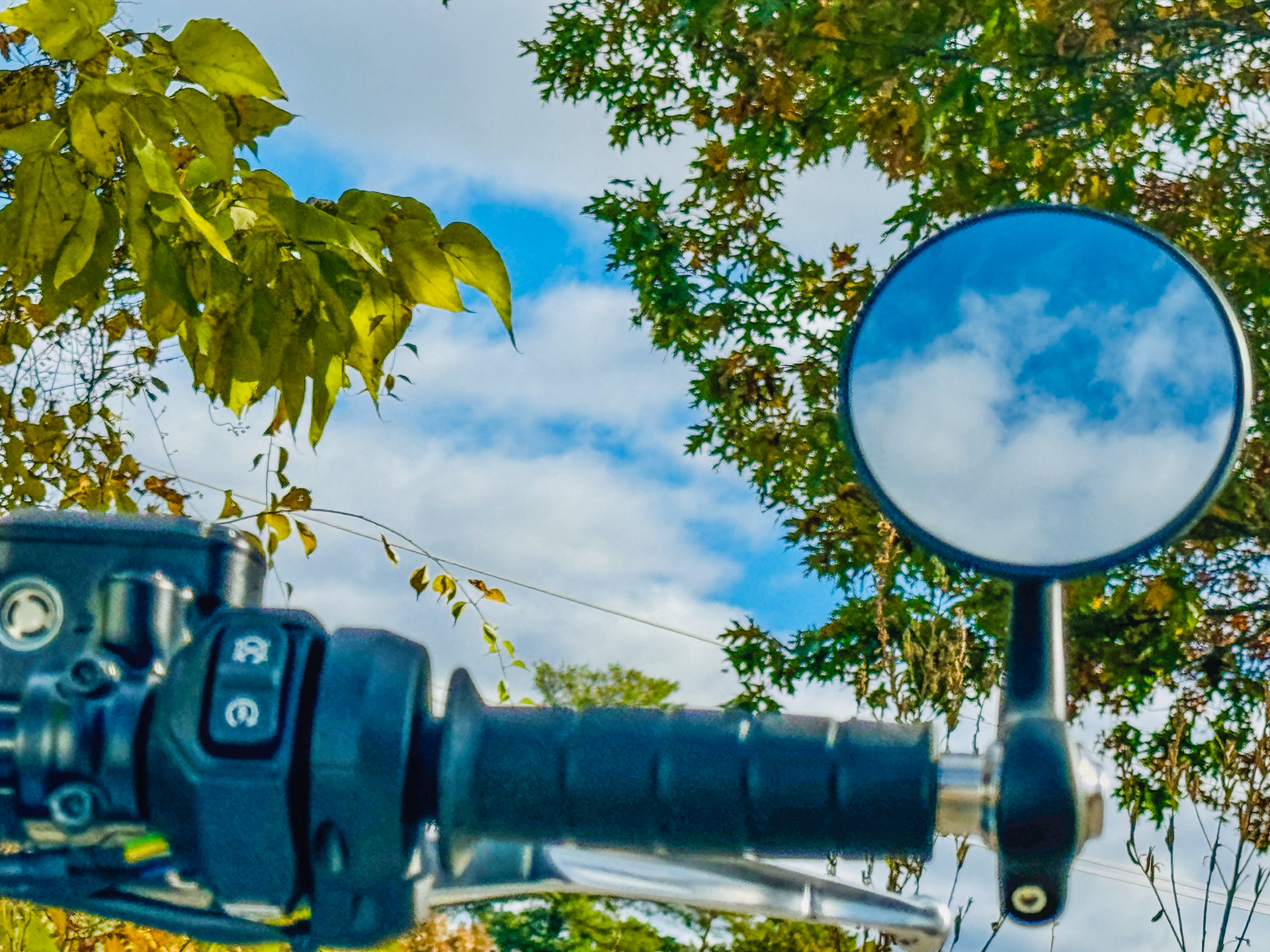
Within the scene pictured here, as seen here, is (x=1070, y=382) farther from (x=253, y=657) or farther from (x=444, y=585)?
(x=444, y=585)

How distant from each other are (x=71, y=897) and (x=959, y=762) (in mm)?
567

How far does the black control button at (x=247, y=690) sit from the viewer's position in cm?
71

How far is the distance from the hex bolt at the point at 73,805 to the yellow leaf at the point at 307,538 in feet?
7.17

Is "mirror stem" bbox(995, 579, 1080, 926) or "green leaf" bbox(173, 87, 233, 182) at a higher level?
"green leaf" bbox(173, 87, 233, 182)

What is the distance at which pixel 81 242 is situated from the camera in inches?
53.1

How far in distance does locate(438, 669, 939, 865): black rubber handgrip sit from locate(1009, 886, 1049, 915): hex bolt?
7 cm

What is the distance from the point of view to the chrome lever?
2.69ft

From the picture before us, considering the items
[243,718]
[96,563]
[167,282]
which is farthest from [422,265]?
[243,718]

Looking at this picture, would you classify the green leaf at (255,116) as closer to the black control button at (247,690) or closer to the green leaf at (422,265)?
the green leaf at (422,265)

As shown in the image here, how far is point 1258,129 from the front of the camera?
216 inches

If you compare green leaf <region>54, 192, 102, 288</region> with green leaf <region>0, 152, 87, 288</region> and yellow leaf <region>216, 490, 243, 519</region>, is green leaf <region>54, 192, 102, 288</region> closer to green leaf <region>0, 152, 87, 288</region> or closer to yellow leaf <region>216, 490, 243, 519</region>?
green leaf <region>0, 152, 87, 288</region>

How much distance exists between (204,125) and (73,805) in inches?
32.4

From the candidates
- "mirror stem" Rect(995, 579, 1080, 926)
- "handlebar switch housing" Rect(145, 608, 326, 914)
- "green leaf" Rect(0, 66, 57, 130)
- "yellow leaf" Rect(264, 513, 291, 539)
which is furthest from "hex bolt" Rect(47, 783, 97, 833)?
"green leaf" Rect(0, 66, 57, 130)

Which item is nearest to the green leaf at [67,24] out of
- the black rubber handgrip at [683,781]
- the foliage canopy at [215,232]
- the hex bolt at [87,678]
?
the foliage canopy at [215,232]
